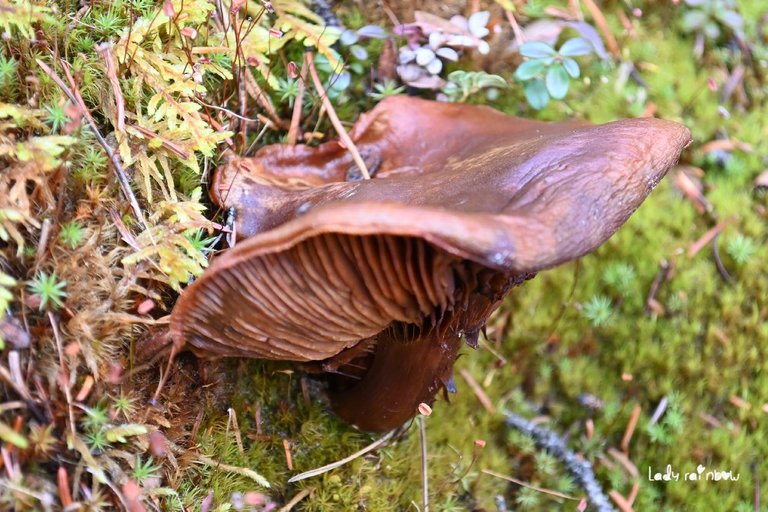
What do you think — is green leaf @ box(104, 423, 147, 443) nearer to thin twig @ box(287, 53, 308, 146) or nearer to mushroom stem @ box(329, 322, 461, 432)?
mushroom stem @ box(329, 322, 461, 432)

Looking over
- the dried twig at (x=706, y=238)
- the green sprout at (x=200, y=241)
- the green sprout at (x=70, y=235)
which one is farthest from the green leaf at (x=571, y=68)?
the green sprout at (x=70, y=235)

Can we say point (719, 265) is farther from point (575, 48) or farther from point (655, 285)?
point (575, 48)

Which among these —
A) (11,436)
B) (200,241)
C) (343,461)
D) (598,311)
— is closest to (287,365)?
(343,461)

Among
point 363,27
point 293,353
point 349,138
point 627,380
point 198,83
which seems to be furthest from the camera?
point 627,380

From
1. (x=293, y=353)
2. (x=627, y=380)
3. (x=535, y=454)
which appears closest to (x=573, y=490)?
(x=535, y=454)

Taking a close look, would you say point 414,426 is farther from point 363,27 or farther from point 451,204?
point 363,27

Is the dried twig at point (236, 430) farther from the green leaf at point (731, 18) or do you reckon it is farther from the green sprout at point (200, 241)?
the green leaf at point (731, 18)
